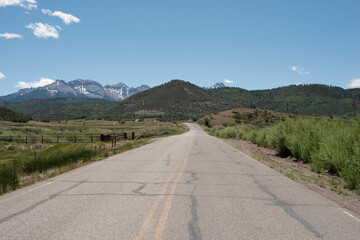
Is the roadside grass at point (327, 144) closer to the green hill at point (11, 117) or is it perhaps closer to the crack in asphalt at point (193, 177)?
the crack in asphalt at point (193, 177)

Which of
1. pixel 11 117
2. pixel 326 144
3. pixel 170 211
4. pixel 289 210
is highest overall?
pixel 11 117

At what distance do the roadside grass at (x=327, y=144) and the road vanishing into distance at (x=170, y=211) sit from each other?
2.00 metres

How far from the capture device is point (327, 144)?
11461mm

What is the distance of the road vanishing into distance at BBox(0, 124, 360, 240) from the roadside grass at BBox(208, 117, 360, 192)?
6.57 feet

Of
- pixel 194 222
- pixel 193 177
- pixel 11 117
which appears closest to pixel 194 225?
pixel 194 222

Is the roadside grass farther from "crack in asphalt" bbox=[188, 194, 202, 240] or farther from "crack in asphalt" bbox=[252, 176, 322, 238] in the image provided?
"crack in asphalt" bbox=[188, 194, 202, 240]

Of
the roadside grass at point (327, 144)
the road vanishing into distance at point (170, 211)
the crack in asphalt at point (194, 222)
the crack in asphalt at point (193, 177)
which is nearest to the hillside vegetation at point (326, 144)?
the roadside grass at point (327, 144)

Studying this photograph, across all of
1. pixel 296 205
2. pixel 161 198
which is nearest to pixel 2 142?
pixel 161 198

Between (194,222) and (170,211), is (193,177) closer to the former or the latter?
(170,211)

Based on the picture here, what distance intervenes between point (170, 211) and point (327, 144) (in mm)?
8422

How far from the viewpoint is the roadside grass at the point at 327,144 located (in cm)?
942

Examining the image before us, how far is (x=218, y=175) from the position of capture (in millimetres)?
10492

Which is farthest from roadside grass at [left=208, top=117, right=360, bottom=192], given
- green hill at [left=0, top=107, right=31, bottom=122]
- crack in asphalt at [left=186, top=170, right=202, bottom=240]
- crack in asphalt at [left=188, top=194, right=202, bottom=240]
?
green hill at [left=0, top=107, right=31, bottom=122]

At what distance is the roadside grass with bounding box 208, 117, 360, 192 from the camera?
942cm
